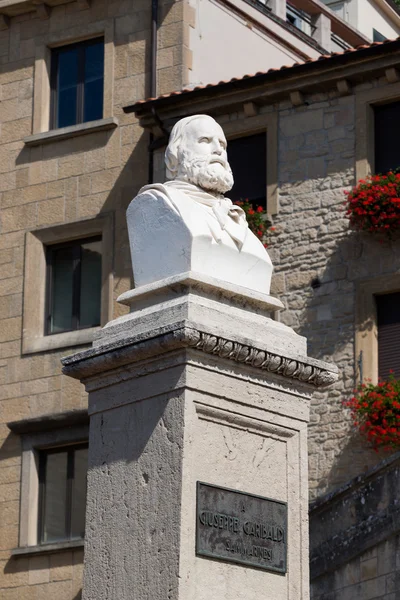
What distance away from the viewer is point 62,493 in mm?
22922

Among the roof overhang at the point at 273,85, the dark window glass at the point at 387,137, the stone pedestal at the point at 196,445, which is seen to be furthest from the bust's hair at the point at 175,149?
the dark window glass at the point at 387,137

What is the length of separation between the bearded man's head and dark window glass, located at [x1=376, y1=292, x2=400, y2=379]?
37.0ft

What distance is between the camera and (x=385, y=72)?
21266mm

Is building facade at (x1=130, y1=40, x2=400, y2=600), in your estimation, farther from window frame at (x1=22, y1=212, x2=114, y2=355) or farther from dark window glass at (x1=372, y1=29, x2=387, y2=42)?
dark window glass at (x1=372, y1=29, x2=387, y2=42)

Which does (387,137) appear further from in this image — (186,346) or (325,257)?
(186,346)

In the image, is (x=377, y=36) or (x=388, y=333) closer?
(x=388, y=333)

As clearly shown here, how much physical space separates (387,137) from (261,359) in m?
13.0

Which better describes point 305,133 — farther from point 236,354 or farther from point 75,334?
point 236,354

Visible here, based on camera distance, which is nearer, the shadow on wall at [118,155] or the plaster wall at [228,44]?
the shadow on wall at [118,155]

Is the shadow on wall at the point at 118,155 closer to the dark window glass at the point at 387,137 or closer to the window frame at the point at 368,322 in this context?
the dark window glass at the point at 387,137

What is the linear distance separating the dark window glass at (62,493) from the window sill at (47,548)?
9.6 inches

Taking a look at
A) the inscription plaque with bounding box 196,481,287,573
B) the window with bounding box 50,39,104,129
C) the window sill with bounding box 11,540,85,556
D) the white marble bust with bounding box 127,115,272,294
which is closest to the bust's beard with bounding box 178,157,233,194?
the white marble bust with bounding box 127,115,272,294

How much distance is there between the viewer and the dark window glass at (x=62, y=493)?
22.7m

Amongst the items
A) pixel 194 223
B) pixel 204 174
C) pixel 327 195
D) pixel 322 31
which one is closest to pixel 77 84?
pixel 322 31
